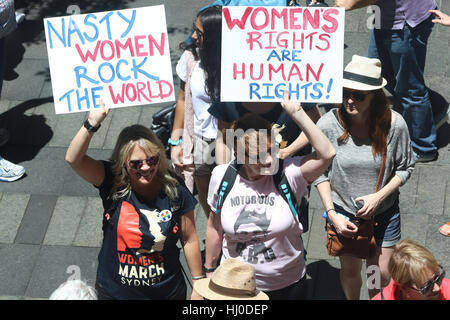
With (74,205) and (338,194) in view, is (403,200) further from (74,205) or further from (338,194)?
(74,205)

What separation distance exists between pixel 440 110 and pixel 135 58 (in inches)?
133

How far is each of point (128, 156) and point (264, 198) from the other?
0.80 m

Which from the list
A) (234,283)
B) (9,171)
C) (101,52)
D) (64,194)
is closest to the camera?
(234,283)

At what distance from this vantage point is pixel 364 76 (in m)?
4.52

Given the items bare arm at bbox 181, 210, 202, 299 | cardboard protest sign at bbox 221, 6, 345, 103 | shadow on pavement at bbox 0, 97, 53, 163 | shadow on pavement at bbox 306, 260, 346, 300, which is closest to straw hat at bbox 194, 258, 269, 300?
bare arm at bbox 181, 210, 202, 299

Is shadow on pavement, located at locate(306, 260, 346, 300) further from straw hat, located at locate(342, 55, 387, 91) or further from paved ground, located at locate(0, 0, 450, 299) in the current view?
straw hat, located at locate(342, 55, 387, 91)

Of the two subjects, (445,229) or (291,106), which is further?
(445,229)

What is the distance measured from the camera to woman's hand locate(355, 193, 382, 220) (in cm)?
454

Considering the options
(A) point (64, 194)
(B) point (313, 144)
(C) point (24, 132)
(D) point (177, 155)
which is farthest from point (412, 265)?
(C) point (24, 132)

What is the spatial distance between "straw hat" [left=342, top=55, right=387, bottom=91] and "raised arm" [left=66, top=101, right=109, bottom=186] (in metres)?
1.51

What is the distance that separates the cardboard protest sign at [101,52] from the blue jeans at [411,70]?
246 cm

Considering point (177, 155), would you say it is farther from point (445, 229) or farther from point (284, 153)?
point (445, 229)

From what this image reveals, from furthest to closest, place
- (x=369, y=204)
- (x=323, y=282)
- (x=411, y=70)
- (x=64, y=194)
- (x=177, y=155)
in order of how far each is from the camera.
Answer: (x=64, y=194) → (x=411, y=70) → (x=323, y=282) → (x=177, y=155) → (x=369, y=204)
